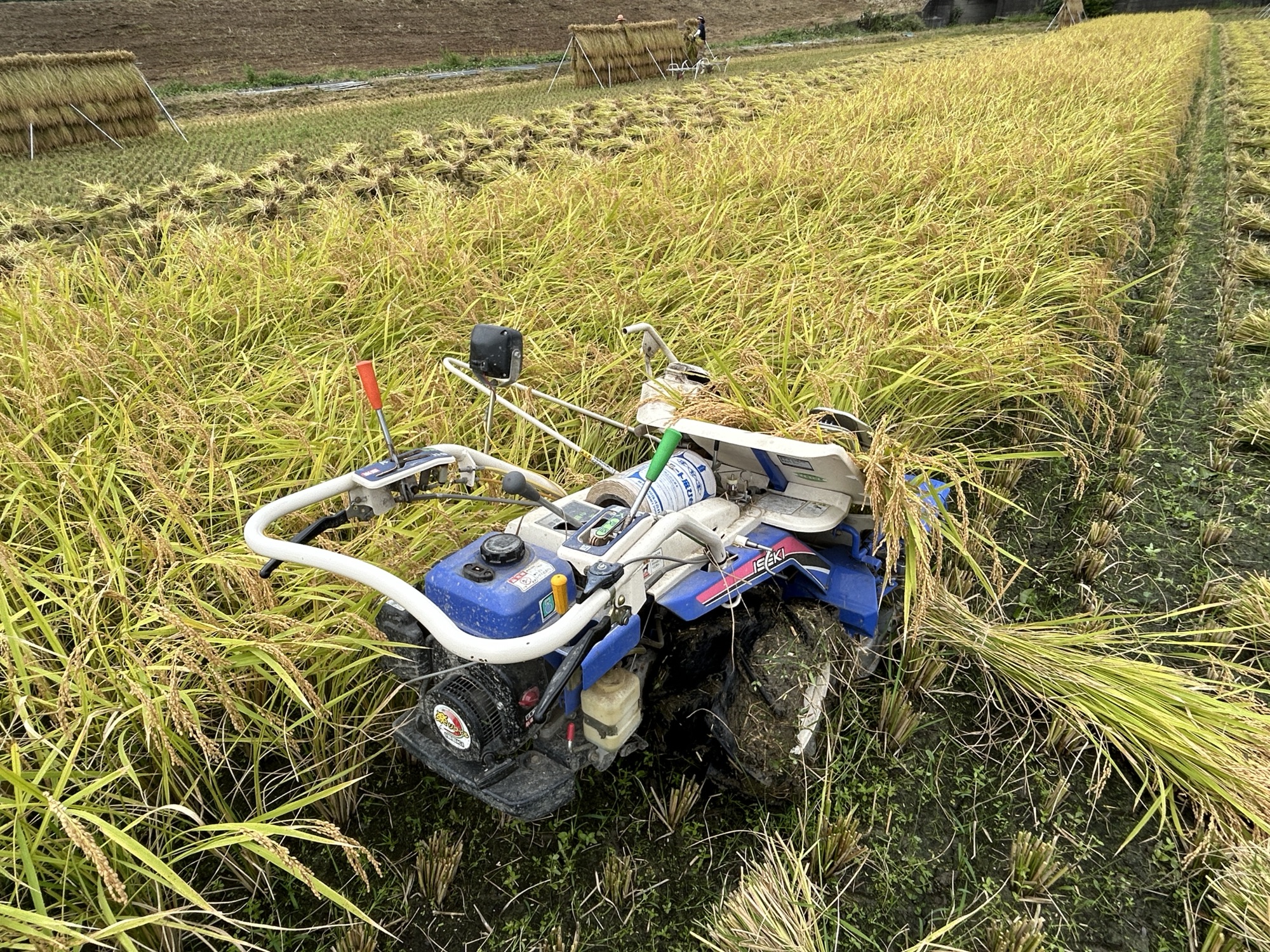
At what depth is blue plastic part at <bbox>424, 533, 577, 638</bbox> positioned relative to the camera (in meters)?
1.36

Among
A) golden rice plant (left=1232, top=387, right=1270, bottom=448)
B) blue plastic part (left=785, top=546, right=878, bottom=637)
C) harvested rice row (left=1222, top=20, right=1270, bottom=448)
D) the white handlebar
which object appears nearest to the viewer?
the white handlebar

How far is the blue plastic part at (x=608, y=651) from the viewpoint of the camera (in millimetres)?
1407

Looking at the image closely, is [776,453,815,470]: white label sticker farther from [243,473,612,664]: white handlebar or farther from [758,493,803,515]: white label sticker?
[243,473,612,664]: white handlebar

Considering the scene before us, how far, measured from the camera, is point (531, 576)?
1409mm

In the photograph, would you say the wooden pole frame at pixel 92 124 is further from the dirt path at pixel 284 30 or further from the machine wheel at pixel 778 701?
the machine wheel at pixel 778 701

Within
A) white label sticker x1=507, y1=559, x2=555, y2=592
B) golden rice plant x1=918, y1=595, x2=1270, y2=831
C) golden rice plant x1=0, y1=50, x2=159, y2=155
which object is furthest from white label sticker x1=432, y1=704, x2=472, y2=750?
golden rice plant x1=0, y1=50, x2=159, y2=155

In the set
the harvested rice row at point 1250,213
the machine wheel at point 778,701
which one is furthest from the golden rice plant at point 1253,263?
the machine wheel at point 778,701

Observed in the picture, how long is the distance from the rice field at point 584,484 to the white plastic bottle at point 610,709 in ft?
1.00

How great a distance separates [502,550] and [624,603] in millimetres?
266

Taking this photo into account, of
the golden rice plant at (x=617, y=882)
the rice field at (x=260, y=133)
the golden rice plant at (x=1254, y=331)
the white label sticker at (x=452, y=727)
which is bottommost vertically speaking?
the golden rice plant at (x=1254, y=331)

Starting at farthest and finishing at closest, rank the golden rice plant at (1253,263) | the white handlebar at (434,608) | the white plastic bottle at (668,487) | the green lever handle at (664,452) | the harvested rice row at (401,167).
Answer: the harvested rice row at (401,167)
the golden rice plant at (1253,263)
the white plastic bottle at (668,487)
the green lever handle at (664,452)
the white handlebar at (434,608)

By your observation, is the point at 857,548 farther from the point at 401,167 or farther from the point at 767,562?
the point at 401,167

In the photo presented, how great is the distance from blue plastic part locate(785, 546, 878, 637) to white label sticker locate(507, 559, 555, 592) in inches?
30.9

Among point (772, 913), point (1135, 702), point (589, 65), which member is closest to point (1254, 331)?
point (1135, 702)
